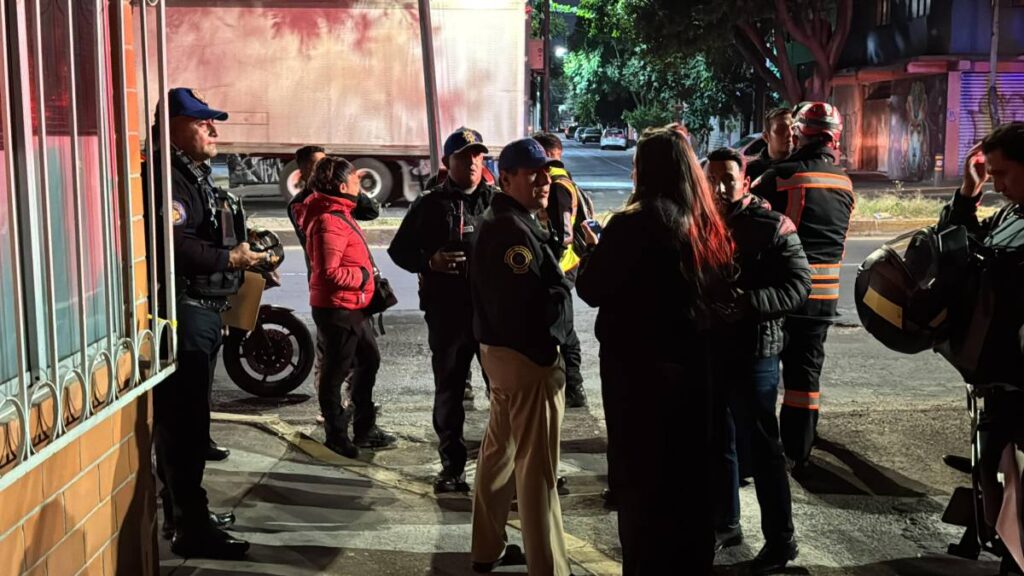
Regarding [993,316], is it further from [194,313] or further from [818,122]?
[194,313]

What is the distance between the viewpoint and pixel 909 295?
147 inches

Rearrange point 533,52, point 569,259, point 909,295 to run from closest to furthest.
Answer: point 909,295 < point 569,259 < point 533,52

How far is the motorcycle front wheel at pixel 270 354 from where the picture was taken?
7570 millimetres

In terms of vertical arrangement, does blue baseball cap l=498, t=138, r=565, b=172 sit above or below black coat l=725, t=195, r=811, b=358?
above

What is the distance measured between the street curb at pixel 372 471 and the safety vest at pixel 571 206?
1.51 m

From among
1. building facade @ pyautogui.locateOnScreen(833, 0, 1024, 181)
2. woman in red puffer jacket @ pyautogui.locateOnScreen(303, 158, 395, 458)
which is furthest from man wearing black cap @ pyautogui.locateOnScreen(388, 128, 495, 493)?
building facade @ pyautogui.locateOnScreen(833, 0, 1024, 181)

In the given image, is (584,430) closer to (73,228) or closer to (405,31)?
(73,228)

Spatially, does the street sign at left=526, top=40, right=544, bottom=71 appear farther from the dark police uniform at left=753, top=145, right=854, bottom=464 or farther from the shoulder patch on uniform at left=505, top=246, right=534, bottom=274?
the shoulder patch on uniform at left=505, top=246, right=534, bottom=274

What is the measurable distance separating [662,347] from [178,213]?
2.04 metres

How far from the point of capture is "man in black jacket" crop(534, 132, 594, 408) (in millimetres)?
6270

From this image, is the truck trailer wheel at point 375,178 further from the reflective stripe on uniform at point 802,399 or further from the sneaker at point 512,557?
the sneaker at point 512,557

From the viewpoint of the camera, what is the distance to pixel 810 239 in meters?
5.71

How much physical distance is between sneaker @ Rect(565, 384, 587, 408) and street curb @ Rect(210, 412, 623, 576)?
5.50 ft

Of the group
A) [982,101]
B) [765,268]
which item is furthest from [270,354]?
[982,101]
